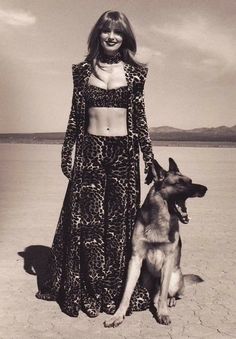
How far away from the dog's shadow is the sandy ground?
23mm

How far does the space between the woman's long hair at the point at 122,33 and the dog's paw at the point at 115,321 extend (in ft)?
7.09

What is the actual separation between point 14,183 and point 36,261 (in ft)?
27.8

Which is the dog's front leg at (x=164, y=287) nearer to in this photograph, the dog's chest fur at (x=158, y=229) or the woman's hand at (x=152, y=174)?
the dog's chest fur at (x=158, y=229)

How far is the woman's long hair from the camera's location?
4.78 metres

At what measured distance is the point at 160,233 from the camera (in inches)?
191

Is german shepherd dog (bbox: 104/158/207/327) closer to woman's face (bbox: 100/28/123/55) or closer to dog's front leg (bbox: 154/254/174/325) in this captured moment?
dog's front leg (bbox: 154/254/174/325)

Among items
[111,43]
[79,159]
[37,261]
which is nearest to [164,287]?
[79,159]

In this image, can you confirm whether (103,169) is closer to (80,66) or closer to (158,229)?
(158,229)

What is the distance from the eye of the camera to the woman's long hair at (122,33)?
188 inches

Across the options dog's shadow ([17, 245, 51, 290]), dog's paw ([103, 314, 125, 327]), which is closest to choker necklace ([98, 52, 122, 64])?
dog's paw ([103, 314, 125, 327])

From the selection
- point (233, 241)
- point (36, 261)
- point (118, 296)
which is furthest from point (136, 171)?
point (233, 241)

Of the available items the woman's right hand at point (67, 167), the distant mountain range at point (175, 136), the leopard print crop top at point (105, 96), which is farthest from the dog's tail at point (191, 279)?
the distant mountain range at point (175, 136)

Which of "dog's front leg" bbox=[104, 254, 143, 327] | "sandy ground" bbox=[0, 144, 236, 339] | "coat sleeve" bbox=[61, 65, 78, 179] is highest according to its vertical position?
"coat sleeve" bbox=[61, 65, 78, 179]

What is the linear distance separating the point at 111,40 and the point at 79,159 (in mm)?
1056
